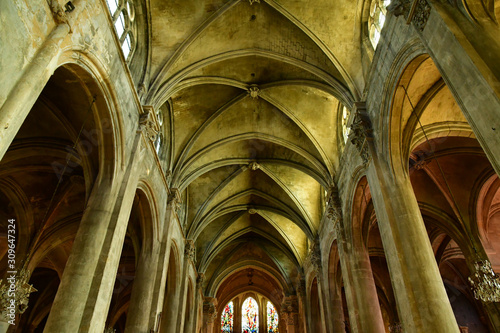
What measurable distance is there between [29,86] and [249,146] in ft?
42.4

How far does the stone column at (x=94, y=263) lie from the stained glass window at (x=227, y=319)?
2588 centimetres

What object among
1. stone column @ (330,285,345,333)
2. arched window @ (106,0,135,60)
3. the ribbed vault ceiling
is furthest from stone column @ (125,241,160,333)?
stone column @ (330,285,345,333)

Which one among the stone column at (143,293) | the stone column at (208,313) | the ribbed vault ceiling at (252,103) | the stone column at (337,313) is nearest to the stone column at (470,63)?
the ribbed vault ceiling at (252,103)

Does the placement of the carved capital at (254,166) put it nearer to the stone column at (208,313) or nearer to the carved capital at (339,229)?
the carved capital at (339,229)

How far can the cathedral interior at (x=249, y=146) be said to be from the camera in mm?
6018

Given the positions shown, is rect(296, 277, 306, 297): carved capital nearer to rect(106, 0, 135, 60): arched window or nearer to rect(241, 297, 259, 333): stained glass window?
rect(241, 297, 259, 333): stained glass window

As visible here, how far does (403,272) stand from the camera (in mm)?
7176

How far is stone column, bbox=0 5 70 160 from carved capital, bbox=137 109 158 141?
392 cm

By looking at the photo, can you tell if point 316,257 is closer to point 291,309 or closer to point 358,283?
point 358,283

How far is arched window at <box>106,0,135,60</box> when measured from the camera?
886 cm

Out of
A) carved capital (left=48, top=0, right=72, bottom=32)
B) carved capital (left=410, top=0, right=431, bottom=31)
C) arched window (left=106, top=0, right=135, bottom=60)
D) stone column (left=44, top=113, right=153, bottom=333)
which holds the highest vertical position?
arched window (left=106, top=0, right=135, bottom=60)

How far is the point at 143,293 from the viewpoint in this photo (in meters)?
10.3

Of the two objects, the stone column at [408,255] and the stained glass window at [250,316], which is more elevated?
the stained glass window at [250,316]

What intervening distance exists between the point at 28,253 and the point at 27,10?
10.3 m
